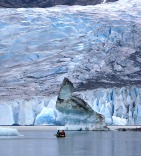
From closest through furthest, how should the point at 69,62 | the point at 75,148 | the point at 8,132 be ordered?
the point at 75,148 → the point at 8,132 → the point at 69,62

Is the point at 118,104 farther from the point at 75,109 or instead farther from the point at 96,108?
the point at 75,109

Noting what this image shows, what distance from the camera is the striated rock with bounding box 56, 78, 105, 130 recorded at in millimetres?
36531

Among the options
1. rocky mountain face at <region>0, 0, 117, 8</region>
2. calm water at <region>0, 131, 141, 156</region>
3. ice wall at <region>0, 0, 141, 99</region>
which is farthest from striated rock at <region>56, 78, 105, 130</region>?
rocky mountain face at <region>0, 0, 117, 8</region>

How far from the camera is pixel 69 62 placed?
51219 millimetres

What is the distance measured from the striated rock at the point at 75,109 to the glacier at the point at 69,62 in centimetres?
444

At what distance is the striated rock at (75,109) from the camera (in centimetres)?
3653

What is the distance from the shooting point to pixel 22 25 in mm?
57000

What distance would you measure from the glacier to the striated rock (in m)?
4.44

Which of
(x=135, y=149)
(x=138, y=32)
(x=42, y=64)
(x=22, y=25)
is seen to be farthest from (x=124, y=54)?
(x=135, y=149)

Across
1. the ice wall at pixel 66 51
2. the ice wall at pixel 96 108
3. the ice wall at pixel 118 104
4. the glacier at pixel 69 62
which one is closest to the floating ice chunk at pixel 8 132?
the glacier at pixel 69 62

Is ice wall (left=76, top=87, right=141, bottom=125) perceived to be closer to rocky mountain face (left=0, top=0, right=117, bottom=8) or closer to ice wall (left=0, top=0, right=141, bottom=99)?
ice wall (left=0, top=0, right=141, bottom=99)

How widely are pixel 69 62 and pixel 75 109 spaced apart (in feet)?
48.1

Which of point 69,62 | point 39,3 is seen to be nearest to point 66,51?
point 69,62

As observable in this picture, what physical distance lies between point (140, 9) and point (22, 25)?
10.9 metres
